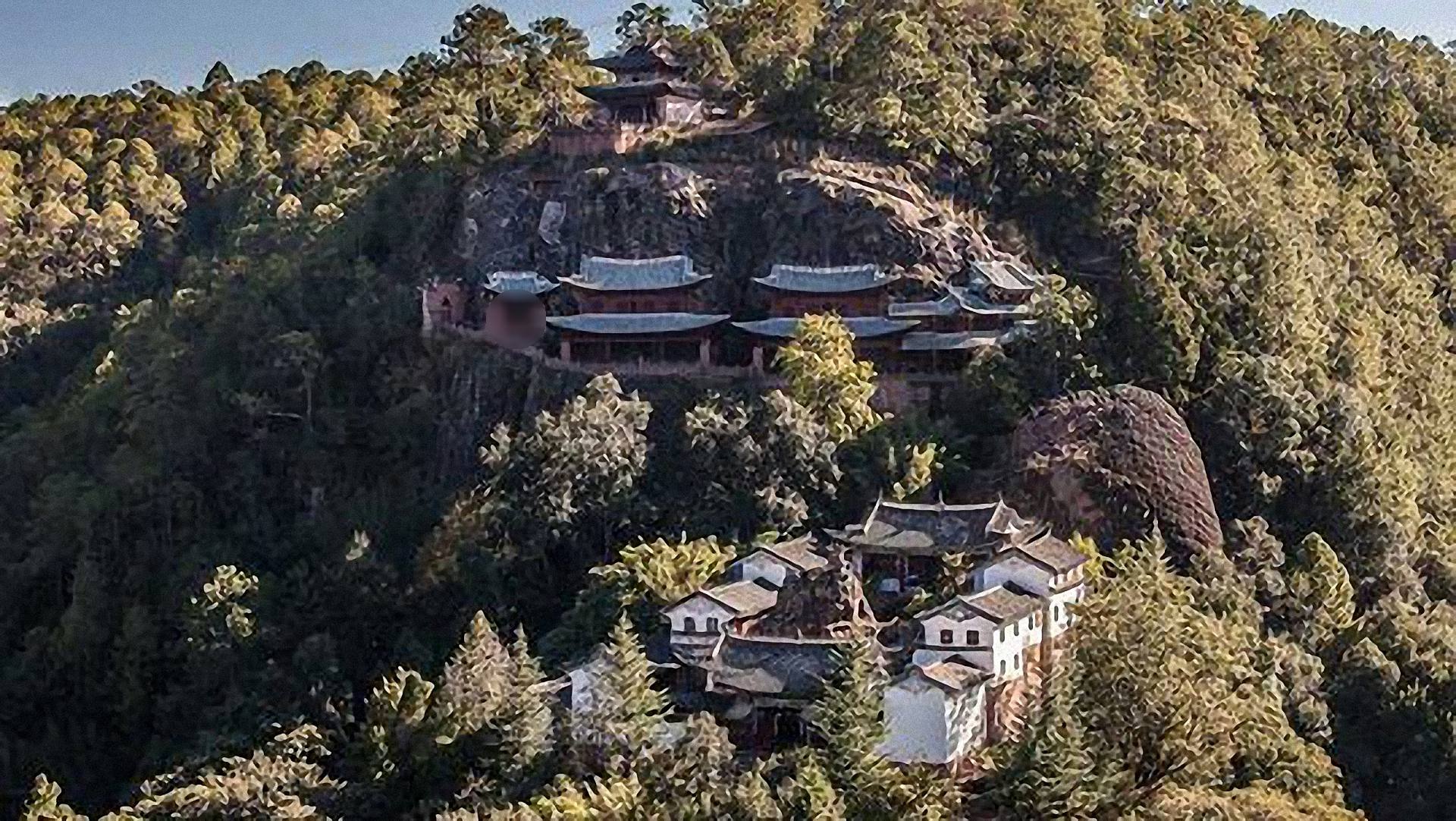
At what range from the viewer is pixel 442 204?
47.8m

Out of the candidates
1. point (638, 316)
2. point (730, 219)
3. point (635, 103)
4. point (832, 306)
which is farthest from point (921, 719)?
point (635, 103)

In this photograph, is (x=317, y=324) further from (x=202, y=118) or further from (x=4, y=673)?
(x=202, y=118)

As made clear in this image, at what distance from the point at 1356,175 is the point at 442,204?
1164 inches

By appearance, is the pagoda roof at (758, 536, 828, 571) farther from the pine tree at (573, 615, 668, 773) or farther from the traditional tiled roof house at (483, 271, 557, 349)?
the traditional tiled roof house at (483, 271, 557, 349)

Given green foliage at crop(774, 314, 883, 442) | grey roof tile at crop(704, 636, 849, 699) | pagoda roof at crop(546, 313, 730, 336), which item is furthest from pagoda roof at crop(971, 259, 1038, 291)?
grey roof tile at crop(704, 636, 849, 699)

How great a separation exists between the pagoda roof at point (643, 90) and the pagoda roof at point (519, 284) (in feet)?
22.1

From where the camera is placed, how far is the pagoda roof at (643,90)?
47.4m

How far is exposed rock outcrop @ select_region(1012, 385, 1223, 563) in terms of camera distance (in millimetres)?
35344

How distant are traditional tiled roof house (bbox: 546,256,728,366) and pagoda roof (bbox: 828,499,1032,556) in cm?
873

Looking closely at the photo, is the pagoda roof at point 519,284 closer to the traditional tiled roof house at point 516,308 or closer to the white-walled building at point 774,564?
the traditional tiled roof house at point 516,308

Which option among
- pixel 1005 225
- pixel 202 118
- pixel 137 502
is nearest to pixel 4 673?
pixel 137 502

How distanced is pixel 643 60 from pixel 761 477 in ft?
53.2

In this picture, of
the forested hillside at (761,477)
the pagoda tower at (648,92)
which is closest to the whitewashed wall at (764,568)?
the forested hillside at (761,477)

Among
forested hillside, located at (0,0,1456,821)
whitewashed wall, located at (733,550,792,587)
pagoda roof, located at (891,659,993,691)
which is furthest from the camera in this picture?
whitewashed wall, located at (733,550,792,587)
